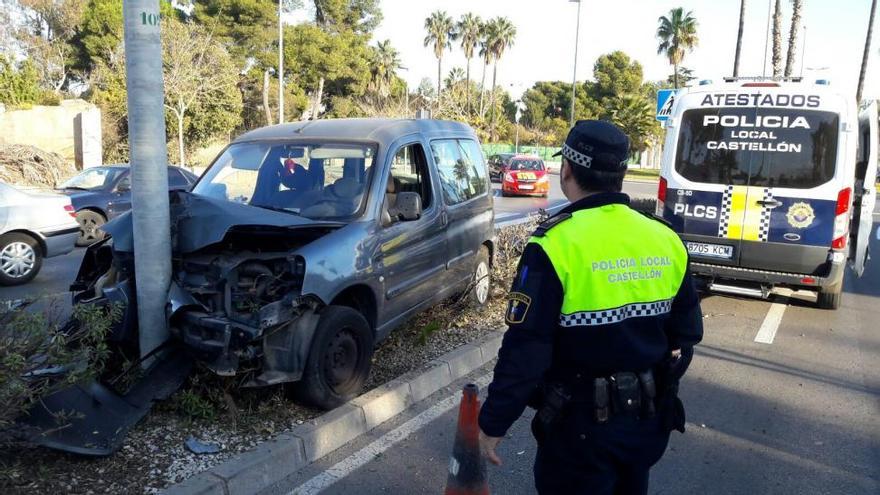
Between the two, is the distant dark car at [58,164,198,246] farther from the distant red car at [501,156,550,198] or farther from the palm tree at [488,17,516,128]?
the palm tree at [488,17,516,128]

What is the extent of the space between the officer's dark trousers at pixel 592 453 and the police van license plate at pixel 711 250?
596 centimetres

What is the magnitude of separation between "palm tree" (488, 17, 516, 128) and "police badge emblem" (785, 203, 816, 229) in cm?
Result: 6117

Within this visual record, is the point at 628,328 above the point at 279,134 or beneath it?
beneath

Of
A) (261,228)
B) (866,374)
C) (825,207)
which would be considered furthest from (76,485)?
(825,207)

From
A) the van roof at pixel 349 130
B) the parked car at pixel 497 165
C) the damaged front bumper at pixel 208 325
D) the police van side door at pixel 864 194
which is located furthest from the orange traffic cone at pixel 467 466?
the parked car at pixel 497 165

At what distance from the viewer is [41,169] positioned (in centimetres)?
2008

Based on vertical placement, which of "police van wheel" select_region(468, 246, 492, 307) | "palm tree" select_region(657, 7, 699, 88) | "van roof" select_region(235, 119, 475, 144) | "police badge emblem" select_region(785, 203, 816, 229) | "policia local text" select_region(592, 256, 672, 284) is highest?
"palm tree" select_region(657, 7, 699, 88)

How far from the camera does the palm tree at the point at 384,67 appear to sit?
2037 inches

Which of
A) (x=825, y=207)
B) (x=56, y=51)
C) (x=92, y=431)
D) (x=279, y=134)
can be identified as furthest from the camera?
(x=56, y=51)

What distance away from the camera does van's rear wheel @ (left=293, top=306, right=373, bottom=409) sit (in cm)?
418

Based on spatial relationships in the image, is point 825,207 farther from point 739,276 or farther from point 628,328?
point 628,328

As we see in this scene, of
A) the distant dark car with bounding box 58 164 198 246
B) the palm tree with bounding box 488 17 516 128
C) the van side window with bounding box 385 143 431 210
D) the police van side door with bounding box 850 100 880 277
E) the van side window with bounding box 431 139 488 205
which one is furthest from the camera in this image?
the palm tree with bounding box 488 17 516 128

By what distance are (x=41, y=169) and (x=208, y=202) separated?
18.9m

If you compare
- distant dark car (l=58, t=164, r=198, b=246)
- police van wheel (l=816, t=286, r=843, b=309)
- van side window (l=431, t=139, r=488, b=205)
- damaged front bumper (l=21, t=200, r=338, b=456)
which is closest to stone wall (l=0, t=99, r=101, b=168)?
distant dark car (l=58, t=164, r=198, b=246)
